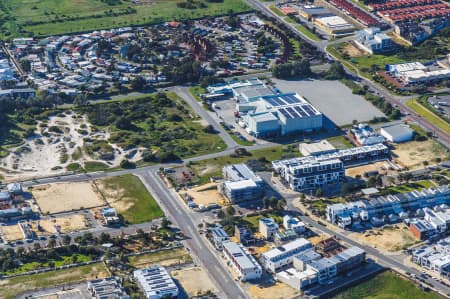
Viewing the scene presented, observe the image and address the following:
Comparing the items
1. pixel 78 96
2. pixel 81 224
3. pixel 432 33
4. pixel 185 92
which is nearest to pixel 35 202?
pixel 81 224

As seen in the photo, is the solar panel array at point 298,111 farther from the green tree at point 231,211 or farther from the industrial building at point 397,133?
the green tree at point 231,211

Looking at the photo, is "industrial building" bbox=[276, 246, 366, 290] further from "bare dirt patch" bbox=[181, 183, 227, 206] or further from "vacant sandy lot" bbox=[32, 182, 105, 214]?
"vacant sandy lot" bbox=[32, 182, 105, 214]

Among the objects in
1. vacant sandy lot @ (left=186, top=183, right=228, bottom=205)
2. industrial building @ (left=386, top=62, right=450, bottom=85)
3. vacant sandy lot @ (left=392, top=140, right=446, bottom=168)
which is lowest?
vacant sandy lot @ (left=186, top=183, right=228, bottom=205)

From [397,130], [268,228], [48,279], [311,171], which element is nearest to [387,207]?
[311,171]

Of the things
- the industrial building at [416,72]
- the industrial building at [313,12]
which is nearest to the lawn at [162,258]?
the industrial building at [416,72]

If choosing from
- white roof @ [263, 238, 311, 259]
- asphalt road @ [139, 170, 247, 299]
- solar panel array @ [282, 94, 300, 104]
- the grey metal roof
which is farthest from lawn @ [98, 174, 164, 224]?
the grey metal roof
